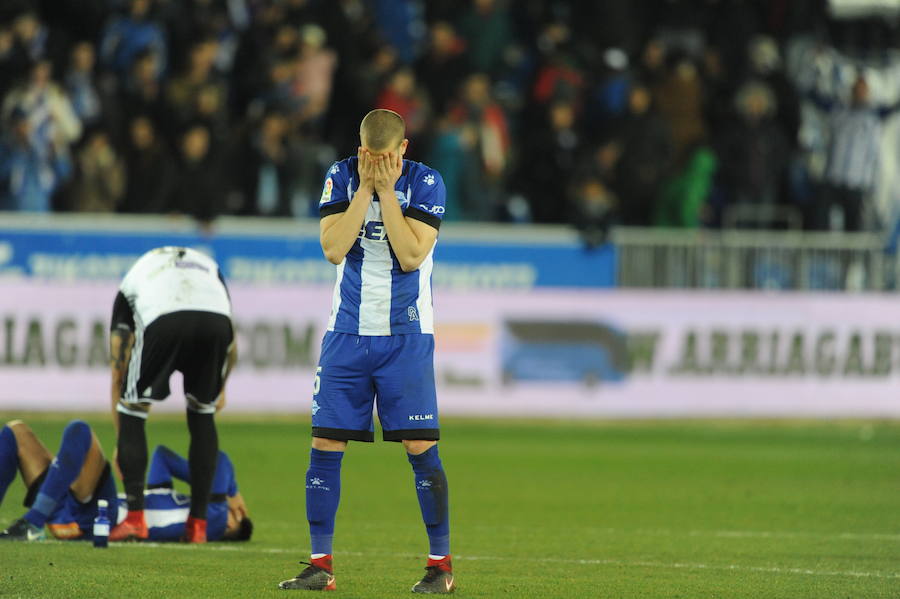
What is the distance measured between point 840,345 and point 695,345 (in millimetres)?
1858

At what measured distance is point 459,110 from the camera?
2097cm

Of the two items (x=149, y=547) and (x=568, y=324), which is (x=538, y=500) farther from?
(x=568, y=324)

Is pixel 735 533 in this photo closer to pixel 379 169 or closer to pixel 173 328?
pixel 173 328

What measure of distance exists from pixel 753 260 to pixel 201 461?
40.9ft

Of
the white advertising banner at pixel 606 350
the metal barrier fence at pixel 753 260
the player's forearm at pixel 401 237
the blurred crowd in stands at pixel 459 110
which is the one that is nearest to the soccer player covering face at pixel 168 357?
the player's forearm at pixel 401 237

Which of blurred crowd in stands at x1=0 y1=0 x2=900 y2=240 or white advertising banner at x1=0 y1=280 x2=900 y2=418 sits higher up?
blurred crowd in stands at x1=0 y1=0 x2=900 y2=240

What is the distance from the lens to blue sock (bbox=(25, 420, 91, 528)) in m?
8.95

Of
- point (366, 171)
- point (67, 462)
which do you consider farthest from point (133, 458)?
point (366, 171)

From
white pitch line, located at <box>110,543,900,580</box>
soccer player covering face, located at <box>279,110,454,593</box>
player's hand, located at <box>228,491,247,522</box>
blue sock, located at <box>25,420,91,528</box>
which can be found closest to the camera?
soccer player covering face, located at <box>279,110,454,593</box>

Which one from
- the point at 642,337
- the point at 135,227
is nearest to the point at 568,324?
the point at 642,337

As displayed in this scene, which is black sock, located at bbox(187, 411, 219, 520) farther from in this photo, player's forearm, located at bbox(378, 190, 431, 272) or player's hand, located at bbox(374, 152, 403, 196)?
player's hand, located at bbox(374, 152, 403, 196)

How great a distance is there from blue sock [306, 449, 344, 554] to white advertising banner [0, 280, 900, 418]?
1131 centimetres

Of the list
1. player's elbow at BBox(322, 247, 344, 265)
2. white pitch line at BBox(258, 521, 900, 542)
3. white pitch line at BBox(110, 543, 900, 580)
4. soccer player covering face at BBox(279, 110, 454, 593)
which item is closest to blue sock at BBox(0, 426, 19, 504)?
white pitch line at BBox(110, 543, 900, 580)

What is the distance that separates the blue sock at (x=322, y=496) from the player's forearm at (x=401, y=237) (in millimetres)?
965
